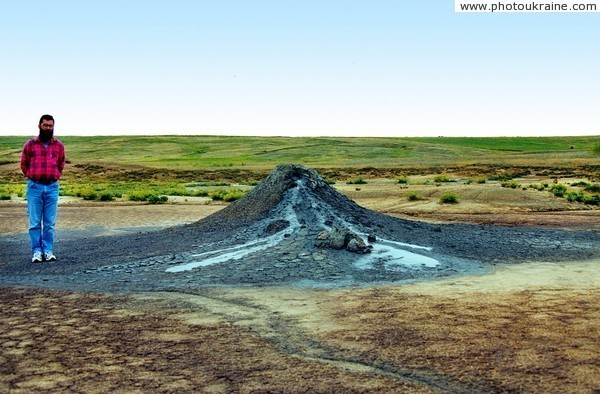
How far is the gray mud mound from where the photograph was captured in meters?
8.88

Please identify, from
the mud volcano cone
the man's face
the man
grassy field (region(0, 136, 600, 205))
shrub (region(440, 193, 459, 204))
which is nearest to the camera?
the man's face

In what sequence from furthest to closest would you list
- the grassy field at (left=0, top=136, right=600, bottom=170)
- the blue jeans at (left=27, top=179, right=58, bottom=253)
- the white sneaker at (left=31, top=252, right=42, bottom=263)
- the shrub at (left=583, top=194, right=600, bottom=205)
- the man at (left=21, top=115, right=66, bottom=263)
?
the grassy field at (left=0, top=136, right=600, bottom=170) < the shrub at (left=583, top=194, right=600, bottom=205) < the white sneaker at (left=31, top=252, right=42, bottom=263) < the blue jeans at (left=27, top=179, right=58, bottom=253) < the man at (left=21, top=115, right=66, bottom=263)

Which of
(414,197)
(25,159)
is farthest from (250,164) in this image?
(25,159)

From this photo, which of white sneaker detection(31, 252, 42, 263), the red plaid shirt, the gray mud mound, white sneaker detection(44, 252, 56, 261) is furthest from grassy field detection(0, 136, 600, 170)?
the red plaid shirt

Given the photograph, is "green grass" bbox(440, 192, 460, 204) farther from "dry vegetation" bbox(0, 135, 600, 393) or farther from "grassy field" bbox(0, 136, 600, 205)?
"dry vegetation" bbox(0, 135, 600, 393)

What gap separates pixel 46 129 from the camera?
9.61 metres

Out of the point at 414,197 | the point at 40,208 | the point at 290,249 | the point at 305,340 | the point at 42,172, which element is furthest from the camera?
the point at 414,197

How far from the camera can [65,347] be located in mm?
5328

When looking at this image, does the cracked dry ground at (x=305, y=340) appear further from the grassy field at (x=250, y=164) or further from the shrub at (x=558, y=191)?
the shrub at (x=558, y=191)

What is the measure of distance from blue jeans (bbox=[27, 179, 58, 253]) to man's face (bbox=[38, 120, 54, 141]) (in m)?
0.69

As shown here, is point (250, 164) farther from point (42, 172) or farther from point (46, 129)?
point (46, 129)

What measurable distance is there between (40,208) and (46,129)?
1.19 meters

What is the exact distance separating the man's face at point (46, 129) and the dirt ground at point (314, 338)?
2575mm

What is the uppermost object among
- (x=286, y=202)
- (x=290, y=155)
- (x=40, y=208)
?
(x=40, y=208)
